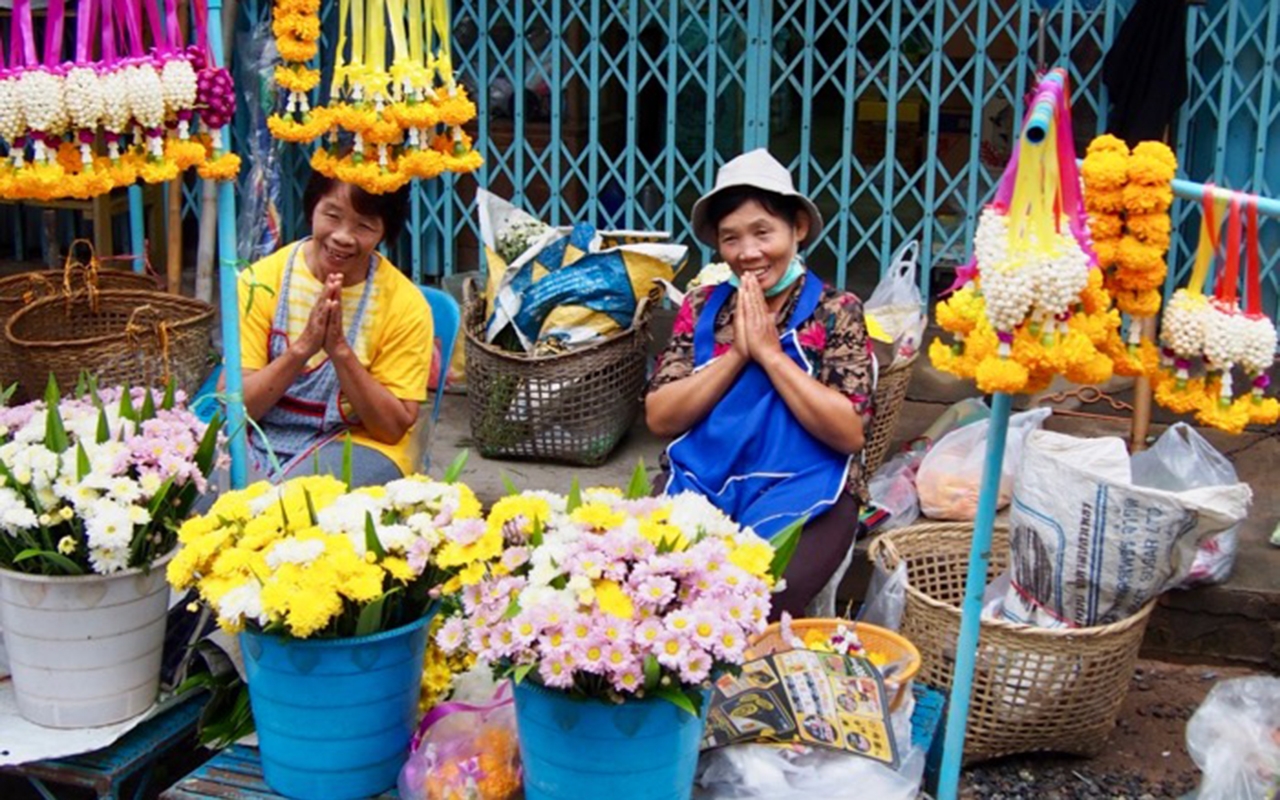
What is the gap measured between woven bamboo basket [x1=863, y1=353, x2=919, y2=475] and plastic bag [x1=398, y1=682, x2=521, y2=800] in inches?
83.1

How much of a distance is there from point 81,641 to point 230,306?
0.68 meters

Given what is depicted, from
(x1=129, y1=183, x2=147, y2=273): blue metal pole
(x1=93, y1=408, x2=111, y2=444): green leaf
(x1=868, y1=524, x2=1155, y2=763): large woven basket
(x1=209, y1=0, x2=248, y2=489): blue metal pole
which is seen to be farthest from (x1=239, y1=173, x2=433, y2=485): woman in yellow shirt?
(x1=129, y1=183, x2=147, y2=273): blue metal pole

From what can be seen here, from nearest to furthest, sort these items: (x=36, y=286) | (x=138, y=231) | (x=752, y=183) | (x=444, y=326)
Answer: (x=752, y=183) < (x=444, y=326) < (x=36, y=286) < (x=138, y=231)

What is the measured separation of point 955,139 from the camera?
606 centimetres

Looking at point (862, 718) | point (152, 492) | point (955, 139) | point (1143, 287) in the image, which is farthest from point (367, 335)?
point (955, 139)

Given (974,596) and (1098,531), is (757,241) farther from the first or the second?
(974,596)

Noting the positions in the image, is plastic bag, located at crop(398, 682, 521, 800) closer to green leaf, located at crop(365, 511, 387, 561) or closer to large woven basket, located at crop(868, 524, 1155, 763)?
green leaf, located at crop(365, 511, 387, 561)

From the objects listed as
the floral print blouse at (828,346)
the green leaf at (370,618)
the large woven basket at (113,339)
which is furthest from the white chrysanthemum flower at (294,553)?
the large woven basket at (113,339)

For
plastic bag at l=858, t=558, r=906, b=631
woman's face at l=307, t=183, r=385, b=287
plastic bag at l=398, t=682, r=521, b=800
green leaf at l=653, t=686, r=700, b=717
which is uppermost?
woman's face at l=307, t=183, r=385, b=287

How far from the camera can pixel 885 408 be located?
441cm

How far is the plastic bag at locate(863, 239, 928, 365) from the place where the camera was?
4430 millimetres

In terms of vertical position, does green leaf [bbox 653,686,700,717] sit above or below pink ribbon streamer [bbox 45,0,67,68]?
below

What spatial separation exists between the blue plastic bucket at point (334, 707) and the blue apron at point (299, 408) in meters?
1.18

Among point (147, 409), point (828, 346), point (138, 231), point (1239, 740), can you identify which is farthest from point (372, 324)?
point (138, 231)
